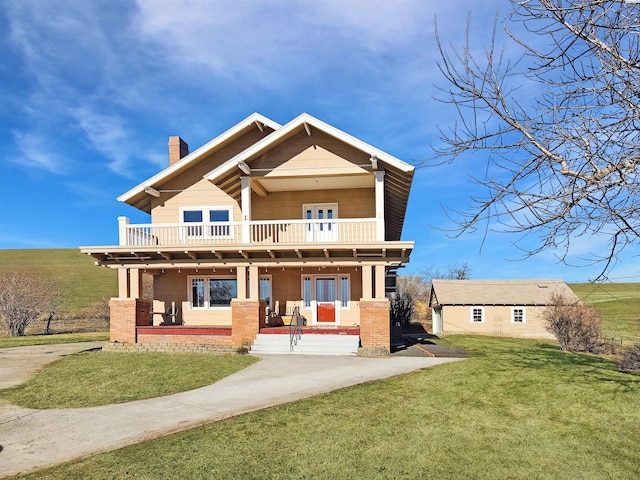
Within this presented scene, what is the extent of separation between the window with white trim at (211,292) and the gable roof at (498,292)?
1900 cm

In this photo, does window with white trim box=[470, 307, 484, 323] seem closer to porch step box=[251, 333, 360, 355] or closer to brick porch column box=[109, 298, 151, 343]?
porch step box=[251, 333, 360, 355]

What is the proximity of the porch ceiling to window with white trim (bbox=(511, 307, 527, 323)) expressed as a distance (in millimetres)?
20939

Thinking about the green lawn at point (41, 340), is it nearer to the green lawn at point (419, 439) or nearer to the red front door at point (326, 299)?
the red front door at point (326, 299)

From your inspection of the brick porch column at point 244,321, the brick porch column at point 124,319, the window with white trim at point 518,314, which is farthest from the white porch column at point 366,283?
the window with white trim at point 518,314

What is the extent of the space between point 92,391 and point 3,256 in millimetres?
77343

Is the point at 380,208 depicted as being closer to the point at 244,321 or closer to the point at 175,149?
the point at 244,321

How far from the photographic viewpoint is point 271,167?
60.6 ft

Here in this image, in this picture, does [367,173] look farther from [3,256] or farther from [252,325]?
[3,256]

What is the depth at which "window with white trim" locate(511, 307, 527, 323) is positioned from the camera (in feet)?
113

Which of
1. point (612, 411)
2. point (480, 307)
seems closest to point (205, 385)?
point (612, 411)

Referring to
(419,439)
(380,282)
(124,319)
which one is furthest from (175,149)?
(419,439)

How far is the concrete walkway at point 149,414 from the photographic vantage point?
658 cm

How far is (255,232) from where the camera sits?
19.7 metres

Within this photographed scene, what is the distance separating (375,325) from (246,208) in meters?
6.72
